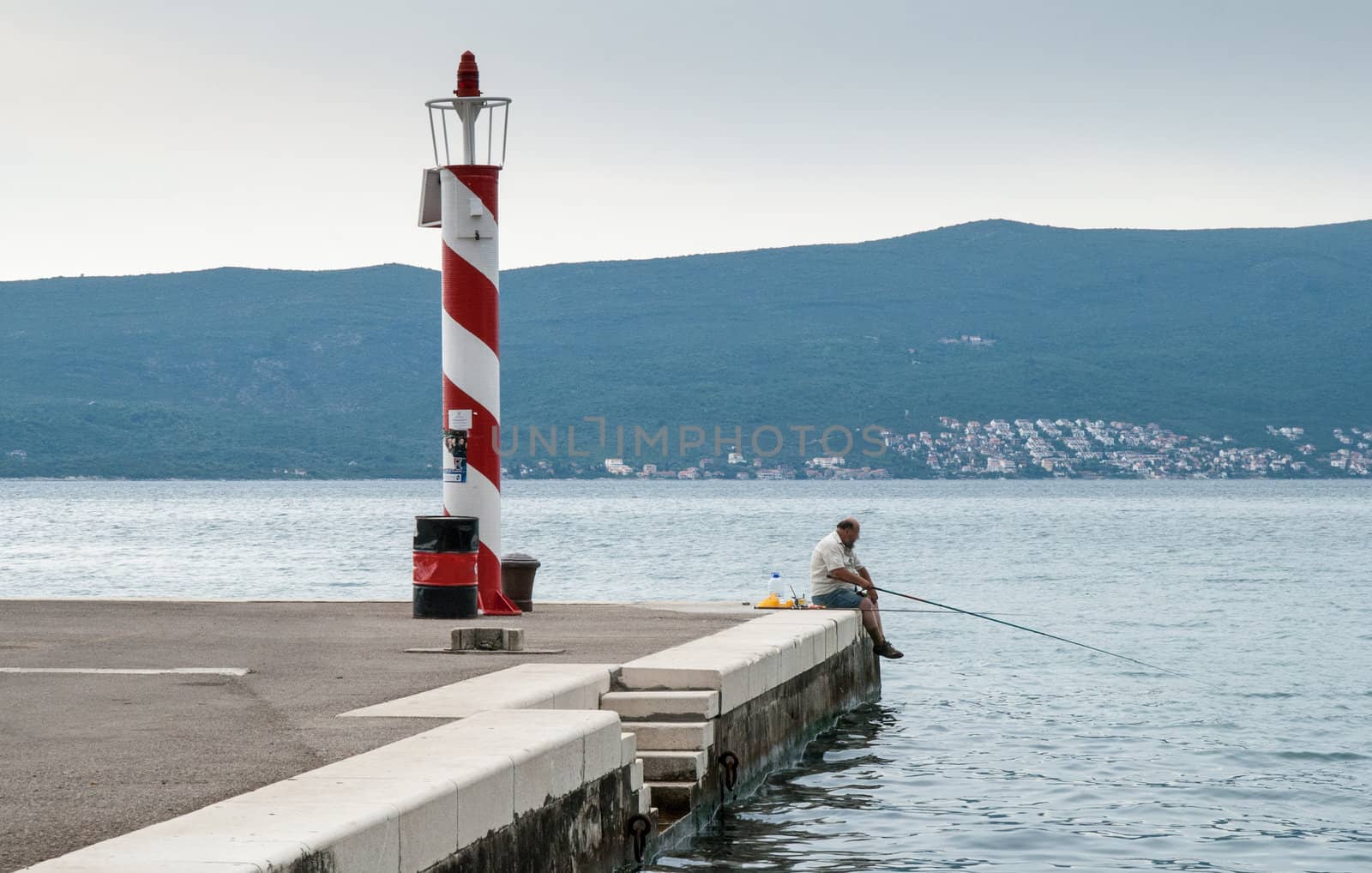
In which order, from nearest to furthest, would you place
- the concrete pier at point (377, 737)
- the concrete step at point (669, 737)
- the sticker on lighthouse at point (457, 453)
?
the concrete pier at point (377, 737), the concrete step at point (669, 737), the sticker on lighthouse at point (457, 453)

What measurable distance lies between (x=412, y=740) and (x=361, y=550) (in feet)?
203

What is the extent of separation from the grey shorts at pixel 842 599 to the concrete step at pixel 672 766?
22.6 ft

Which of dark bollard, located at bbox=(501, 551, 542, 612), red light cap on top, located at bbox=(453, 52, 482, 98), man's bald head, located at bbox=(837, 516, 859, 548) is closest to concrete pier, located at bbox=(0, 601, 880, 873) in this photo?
dark bollard, located at bbox=(501, 551, 542, 612)

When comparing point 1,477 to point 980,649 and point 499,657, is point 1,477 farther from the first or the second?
point 499,657

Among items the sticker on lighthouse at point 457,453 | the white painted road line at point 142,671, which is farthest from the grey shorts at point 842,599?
the white painted road line at point 142,671

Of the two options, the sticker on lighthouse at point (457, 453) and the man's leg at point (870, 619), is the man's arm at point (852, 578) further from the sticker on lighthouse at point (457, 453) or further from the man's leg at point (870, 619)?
the sticker on lighthouse at point (457, 453)

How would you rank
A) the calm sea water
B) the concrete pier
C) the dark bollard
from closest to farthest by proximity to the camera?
the concrete pier < the calm sea water < the dark bollard

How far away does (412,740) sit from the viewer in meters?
7.37

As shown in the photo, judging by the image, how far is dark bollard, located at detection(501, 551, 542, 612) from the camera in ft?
53.1

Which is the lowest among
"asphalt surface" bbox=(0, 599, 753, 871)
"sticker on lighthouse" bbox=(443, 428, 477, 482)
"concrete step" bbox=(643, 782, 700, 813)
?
"concrete step" bbox=(643, 782, 700, 813)

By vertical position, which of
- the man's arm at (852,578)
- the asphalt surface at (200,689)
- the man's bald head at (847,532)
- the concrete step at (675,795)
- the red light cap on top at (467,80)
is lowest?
the concrete step at (675,795)

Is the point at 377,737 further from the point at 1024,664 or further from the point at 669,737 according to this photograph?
the point at 1024,664

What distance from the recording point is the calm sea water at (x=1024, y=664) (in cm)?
1193

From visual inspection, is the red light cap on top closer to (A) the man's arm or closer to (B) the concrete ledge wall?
(A) the man's arm
